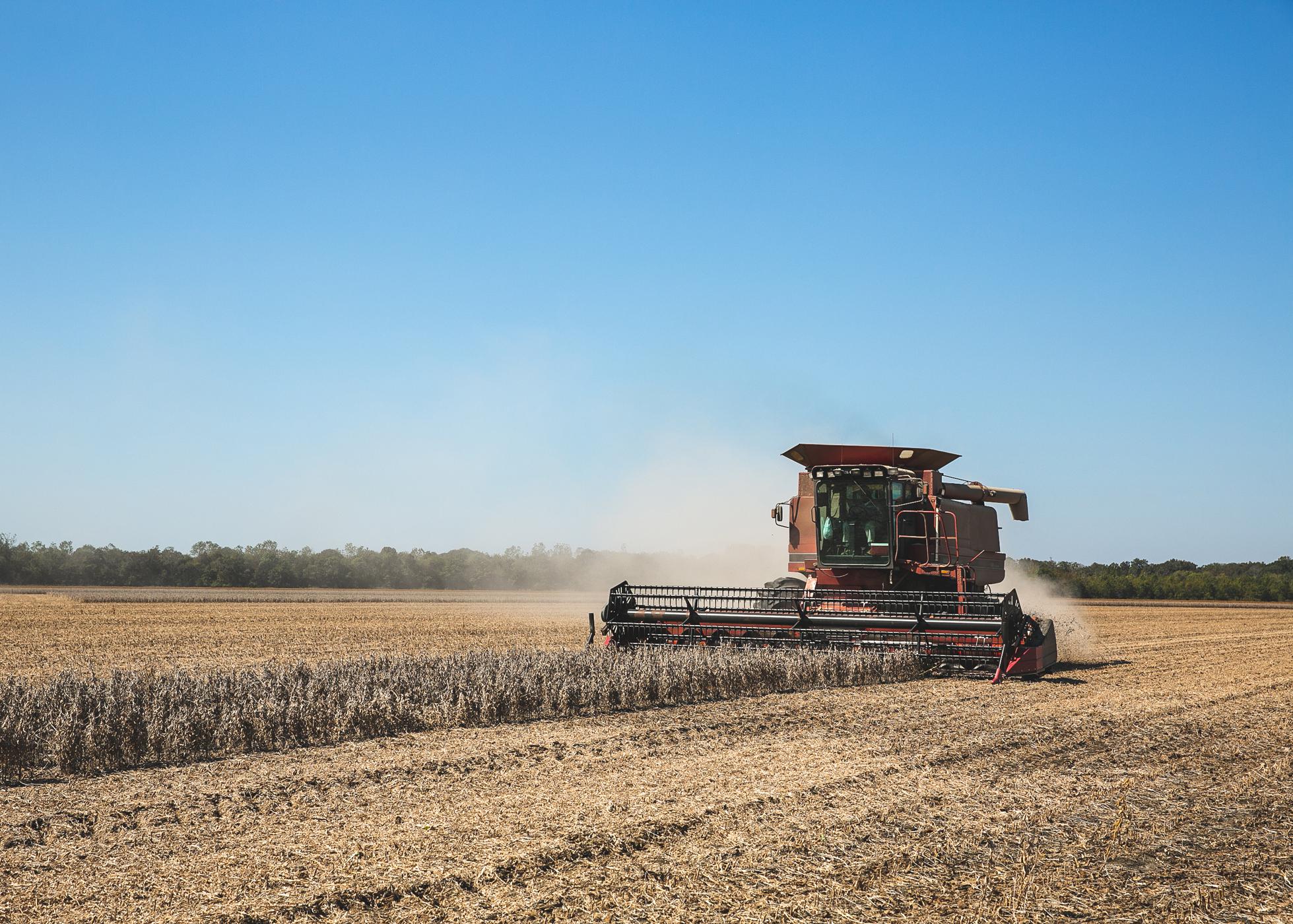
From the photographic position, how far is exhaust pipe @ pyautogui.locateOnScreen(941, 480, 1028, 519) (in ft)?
51.5

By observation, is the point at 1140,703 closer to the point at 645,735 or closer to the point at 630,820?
the point at 645,735

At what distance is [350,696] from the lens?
8.48 metres

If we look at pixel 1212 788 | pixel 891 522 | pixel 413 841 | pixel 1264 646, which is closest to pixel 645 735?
pixel 413 841

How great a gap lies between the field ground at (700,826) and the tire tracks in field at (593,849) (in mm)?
16

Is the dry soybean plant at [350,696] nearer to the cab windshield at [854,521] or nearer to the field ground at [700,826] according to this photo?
the field ground at [700,826]

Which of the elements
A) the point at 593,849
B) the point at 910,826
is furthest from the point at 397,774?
the point at 910,826

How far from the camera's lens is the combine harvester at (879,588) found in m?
12.6

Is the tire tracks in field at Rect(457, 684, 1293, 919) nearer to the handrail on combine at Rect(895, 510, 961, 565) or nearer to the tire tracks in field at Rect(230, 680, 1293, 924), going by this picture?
the tire tracks in field at Rect(230, 680, 1293, 924)

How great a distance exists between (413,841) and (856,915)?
2.17 meters

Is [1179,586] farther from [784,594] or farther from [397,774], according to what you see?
[397,774]

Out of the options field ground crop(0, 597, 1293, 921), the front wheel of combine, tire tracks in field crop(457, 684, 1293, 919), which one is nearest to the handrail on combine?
the front wheel of combine

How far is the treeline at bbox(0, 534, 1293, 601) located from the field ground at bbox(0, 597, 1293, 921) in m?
47.2

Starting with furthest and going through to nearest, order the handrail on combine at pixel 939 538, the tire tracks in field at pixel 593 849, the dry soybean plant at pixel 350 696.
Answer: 1. the handrail on combine at pixel 939 538
2. the dry soybean plant at pixel 350 696
3. the tire tracks in field at pixel 593 849

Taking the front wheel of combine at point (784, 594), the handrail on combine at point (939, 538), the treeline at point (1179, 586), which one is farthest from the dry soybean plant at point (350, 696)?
the treeline at point (1179, 586)
